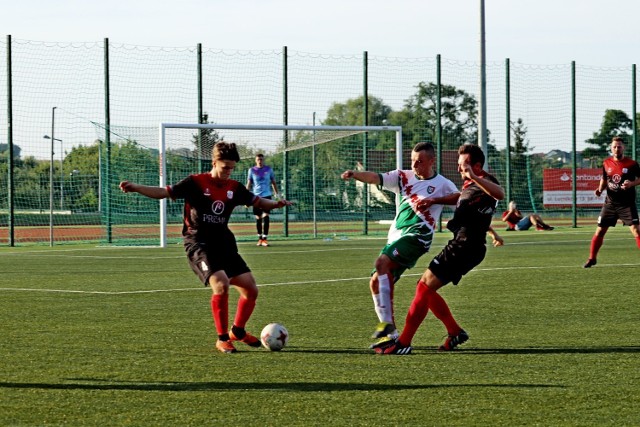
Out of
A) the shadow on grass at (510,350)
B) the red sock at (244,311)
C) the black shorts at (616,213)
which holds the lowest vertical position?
the shadow on grass at (510,350)

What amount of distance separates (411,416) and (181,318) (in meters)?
4.89

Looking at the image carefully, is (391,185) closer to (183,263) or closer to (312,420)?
(312,420)

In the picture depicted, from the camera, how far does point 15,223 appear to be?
26.7 m

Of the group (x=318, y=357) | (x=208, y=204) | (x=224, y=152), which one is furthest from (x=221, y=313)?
(x=224, y=152)

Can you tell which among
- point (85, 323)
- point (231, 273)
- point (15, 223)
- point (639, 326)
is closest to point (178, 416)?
point (231, 273)

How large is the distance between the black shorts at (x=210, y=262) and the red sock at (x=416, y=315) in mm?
1435

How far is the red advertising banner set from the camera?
35688mm

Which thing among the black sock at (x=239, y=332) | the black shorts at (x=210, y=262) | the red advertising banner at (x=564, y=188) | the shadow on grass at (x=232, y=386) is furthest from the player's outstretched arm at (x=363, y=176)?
the red advertising banner at (x=564, y=188)

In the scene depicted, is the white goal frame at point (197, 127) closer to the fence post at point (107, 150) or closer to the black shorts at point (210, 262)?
the fence post at point (107, 150)

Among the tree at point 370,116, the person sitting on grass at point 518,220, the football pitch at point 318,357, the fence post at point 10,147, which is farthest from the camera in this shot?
the person sitting on grass at point 518,220

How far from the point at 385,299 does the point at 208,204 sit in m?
1.62

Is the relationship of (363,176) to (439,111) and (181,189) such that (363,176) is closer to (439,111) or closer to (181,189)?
(181,189)

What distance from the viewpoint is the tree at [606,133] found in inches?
1406

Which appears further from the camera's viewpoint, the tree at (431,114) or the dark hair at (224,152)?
the tree at (431,114)
